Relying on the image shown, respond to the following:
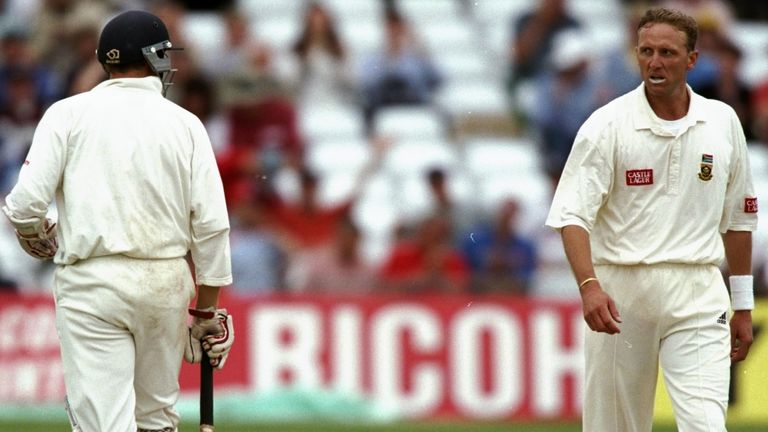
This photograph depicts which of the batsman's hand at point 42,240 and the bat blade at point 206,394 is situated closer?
the batsman's hand at point 42,240

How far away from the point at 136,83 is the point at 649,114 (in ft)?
7.22

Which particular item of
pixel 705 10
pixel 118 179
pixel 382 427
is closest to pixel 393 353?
pixel 382 427

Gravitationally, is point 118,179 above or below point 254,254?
above

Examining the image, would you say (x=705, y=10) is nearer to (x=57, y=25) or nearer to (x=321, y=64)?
(x=321, y=64)

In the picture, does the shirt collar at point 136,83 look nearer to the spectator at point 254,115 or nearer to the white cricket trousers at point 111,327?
the white cricket trousers at point 111,327

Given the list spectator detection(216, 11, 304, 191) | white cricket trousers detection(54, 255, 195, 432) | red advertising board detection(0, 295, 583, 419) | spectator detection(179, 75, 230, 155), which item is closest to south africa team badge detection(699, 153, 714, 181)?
white cricket trousers detection(54, 255, 195, 432)

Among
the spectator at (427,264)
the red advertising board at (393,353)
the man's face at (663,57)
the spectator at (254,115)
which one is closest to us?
the man's face at (663,57)

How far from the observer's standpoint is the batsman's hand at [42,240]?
684 cm

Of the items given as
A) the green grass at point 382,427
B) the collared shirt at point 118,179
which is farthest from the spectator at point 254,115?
the collared shirt at point 118,179

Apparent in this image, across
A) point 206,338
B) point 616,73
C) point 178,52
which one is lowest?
point 206,338

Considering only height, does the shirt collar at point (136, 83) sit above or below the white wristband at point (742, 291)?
above

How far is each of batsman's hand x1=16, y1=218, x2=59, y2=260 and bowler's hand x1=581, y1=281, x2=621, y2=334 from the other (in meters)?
2.24

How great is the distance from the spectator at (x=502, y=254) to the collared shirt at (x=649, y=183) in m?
6.75

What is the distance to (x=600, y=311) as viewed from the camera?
22.1ft
